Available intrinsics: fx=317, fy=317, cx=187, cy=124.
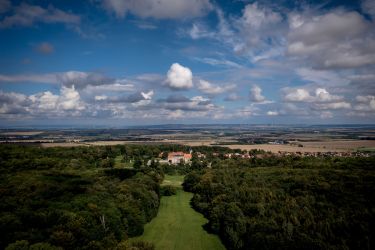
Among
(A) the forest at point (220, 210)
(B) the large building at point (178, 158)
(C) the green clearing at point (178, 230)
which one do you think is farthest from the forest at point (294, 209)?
(B) the large building at point (178, 158)

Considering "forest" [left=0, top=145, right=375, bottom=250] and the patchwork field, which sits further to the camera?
the patchwork field

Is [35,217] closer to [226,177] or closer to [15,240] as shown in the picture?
[15,240]

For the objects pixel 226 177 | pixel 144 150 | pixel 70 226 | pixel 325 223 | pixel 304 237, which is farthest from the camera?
pixel 144 150

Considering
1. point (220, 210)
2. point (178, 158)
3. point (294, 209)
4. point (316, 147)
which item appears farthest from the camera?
point (316, 147)

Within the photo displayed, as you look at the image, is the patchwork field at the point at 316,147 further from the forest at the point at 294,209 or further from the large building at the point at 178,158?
the forest at the point at 294,209

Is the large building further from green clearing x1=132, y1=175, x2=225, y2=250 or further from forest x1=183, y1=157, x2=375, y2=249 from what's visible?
green clearing x1=132, y1=175, x2=225, y2=250

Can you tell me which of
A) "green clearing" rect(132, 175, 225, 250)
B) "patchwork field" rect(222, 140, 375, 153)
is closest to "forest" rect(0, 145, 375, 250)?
"green clearing" rect(132, 175, 225, 250)

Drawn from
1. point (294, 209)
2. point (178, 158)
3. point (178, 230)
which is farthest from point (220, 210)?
point (178, 158)

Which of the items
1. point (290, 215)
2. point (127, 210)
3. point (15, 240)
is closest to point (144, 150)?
point (127, 210)

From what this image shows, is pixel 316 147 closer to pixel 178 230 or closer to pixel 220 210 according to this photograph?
pixel 220 210
